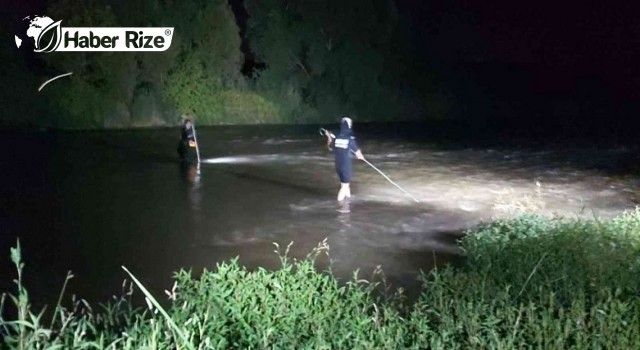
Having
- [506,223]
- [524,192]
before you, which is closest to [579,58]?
[524,192]

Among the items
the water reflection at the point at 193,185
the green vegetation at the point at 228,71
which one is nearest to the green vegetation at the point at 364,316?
the water reflection at the point at 193,185

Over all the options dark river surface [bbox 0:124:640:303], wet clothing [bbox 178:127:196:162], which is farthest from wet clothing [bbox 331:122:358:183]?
wet clothing [bbox 178:127:196:162]

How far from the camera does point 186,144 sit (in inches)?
787

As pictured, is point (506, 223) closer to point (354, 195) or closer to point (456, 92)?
point (354, 195)

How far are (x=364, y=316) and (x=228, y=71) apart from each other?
36807mm

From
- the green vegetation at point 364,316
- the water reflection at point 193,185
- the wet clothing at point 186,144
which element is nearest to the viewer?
the green vegetation at point 364,316

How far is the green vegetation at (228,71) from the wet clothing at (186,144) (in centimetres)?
1765

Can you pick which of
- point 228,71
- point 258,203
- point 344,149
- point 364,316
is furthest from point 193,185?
point 228,71

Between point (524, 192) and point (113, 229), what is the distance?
8966 mm

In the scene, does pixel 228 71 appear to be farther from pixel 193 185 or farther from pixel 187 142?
pixel 193 185

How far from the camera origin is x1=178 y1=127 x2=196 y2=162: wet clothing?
19.6 meters

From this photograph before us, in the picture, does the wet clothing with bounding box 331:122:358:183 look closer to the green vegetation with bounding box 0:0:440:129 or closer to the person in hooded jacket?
the person in hooded jacket

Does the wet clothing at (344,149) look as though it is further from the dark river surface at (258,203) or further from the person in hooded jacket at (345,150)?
the dark river surface at (258,203)

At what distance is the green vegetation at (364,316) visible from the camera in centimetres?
464
